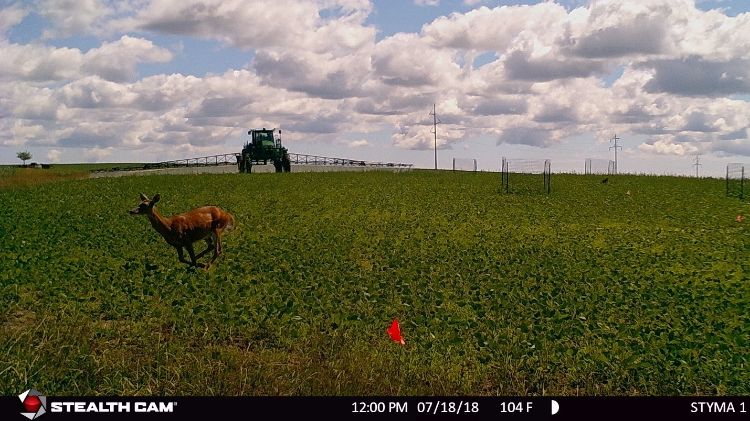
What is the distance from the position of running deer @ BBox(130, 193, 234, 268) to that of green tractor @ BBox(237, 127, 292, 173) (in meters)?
41.3

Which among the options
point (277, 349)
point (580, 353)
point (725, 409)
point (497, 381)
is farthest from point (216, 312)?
point (725, 409)

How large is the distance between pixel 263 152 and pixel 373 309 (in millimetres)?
43131

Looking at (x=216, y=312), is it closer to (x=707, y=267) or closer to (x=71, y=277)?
(x=71, y=277)

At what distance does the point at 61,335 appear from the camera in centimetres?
963

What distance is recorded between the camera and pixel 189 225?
11.9m

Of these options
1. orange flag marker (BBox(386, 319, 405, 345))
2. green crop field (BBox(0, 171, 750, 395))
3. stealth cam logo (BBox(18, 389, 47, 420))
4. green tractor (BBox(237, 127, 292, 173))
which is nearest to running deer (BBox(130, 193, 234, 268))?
green crop field (BBox(0, 171, 750, 395))

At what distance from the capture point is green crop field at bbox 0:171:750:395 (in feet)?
29.0

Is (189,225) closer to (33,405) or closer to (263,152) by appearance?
(33,405)

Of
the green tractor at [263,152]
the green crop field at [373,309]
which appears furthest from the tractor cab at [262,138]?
the green crop field at [373,309]

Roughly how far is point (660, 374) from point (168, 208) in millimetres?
22659

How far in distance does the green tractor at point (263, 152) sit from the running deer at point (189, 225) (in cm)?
4135

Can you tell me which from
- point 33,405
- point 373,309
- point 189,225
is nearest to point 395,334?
point 373,309

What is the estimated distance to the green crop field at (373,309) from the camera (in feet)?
29.0

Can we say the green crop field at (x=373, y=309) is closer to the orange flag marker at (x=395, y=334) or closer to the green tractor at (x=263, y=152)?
the orange flag marker at (x=395, y=334)
